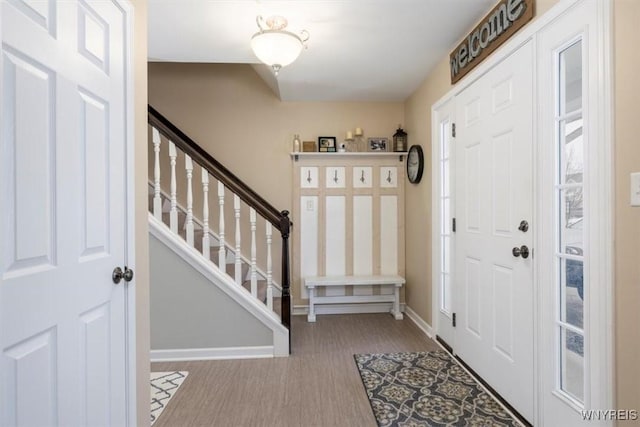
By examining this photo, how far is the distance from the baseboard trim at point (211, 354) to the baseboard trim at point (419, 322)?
1498 millimetres

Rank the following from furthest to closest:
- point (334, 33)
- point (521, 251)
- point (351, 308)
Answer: point (351, 308) < point (334, 33) < point (521, 251)

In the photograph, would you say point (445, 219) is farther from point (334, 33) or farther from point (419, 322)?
point (334, 33)

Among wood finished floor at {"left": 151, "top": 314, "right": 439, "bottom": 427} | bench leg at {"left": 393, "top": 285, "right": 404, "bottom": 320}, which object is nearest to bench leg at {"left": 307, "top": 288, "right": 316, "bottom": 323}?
wood finished floor at {"left": 151, "top": 314, "right": 439, "bottom": 427}

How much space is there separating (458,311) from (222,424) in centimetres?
185

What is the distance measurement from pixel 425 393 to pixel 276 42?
2421mm

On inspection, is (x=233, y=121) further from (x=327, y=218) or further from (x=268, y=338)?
(x=268, y=338)

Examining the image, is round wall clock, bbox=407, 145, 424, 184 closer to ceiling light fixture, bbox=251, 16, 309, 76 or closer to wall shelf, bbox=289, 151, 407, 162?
wall shelf, bbox=289, 151, 407, 162

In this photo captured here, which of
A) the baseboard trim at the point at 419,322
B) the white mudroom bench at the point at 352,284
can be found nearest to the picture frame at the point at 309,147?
the white mudroom bench at the point at 352,284

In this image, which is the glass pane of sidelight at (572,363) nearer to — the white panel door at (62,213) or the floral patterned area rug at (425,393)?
the floral patterned area rug at (425,393)

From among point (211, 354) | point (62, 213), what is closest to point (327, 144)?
point (211, 354)

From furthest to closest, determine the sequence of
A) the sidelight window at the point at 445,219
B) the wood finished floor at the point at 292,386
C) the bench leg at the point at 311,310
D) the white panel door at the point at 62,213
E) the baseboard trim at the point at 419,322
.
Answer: the bench leg at the point at 311,310 < the baseboard trim at the point at 419,322 < the sidelight window at the point at 445,219 < the wood finished floor at the point at 292,386 < the white panel door at the point at 62,213

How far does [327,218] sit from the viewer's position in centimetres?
402

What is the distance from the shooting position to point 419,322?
350cm

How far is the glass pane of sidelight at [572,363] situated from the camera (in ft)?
5.00
